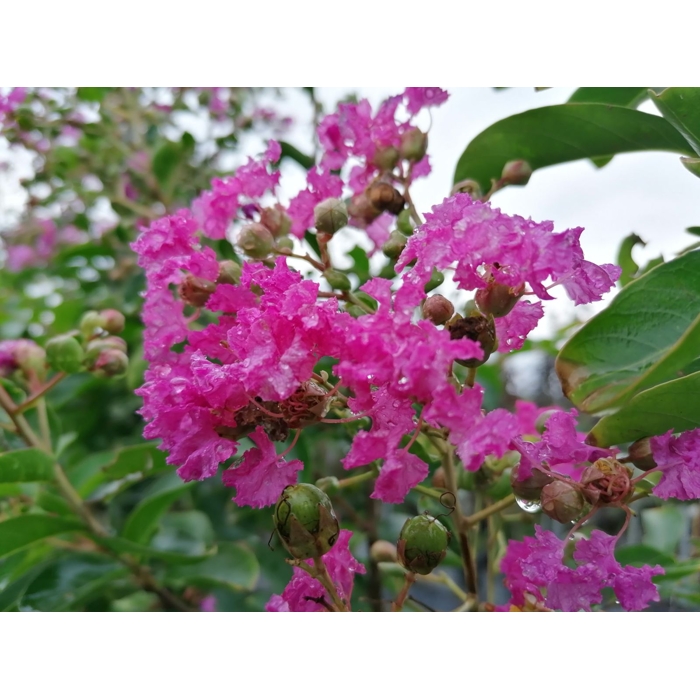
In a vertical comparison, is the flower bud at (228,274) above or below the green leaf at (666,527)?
above

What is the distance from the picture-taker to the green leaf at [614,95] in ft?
3.36

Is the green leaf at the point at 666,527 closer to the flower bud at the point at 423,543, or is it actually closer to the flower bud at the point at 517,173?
the flower bud at the point at 517,173

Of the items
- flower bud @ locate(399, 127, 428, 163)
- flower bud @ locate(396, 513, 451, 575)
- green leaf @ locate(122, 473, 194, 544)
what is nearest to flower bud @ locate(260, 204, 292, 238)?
flower bud @ locate(399, 127, 428, 163)

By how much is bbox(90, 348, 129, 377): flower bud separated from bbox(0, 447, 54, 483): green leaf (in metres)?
0.16

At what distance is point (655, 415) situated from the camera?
2.17 feet

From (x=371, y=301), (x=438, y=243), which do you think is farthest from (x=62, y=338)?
(x=438, y=243)

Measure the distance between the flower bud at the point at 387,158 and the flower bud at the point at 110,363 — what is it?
1.67ft

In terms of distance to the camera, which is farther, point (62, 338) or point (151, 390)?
point (62, 338)

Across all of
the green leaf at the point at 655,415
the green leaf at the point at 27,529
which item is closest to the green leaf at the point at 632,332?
the green leaf at the point at 655,415

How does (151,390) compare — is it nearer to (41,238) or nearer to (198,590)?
(198,590)

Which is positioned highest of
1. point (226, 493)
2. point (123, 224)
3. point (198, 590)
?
point (123, 224)

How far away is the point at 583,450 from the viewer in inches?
27.0

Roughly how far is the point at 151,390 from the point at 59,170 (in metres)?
1.68

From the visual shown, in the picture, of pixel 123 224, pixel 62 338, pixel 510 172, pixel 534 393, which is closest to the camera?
pixel 510 172
